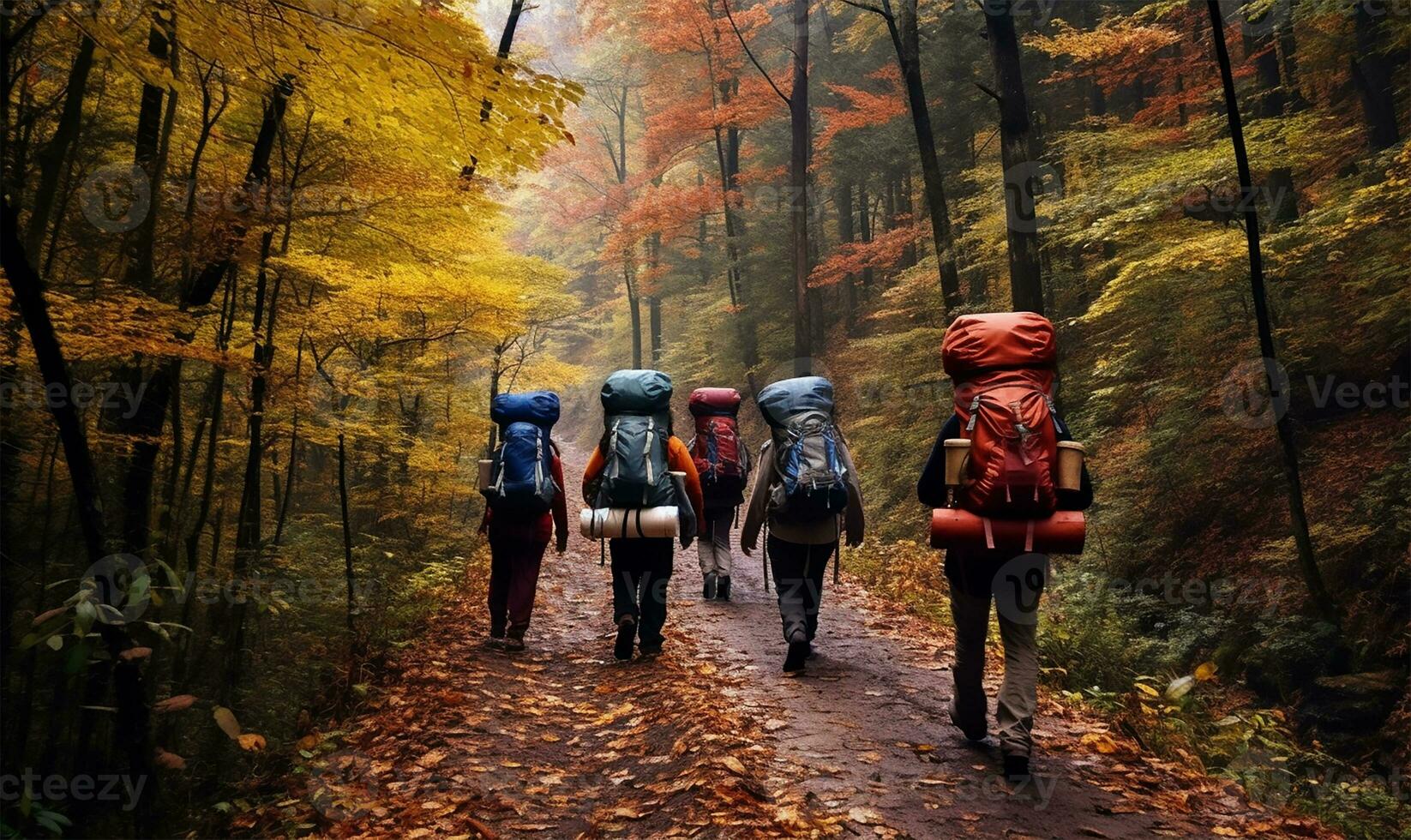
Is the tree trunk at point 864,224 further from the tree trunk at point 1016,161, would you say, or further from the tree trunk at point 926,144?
the tree trunk at point 1016,161

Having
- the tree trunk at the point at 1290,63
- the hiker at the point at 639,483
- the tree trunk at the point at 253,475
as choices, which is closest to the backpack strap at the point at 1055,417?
the hiker at the point at 639,483

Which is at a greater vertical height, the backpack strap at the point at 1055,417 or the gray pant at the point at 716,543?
the backpack strap at the point at 1055,417

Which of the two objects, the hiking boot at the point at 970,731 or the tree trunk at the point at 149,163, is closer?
the hiking boot at the point at 970,731

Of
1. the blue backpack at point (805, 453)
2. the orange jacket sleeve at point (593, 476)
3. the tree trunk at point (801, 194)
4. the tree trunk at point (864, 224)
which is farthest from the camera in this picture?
the tree trunk at point (864, 224)

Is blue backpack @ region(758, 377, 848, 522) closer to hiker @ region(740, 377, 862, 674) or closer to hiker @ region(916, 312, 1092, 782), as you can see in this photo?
hiker @ region(740, 377, 862, 674)

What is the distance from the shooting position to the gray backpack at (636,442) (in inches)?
247

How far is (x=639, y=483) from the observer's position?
626 centimetres

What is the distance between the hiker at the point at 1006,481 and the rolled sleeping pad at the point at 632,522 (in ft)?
7.88

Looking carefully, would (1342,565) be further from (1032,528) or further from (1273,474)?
(1032,528)

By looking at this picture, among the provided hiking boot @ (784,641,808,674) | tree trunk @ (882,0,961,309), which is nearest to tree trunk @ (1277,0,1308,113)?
tree trunk @ (882,0,961,309)

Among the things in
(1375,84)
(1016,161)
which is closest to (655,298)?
(1016,161)

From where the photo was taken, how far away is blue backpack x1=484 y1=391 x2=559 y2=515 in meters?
6.69

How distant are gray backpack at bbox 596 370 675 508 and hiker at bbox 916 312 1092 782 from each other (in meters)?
2.52

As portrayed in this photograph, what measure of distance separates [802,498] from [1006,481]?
2.19m
